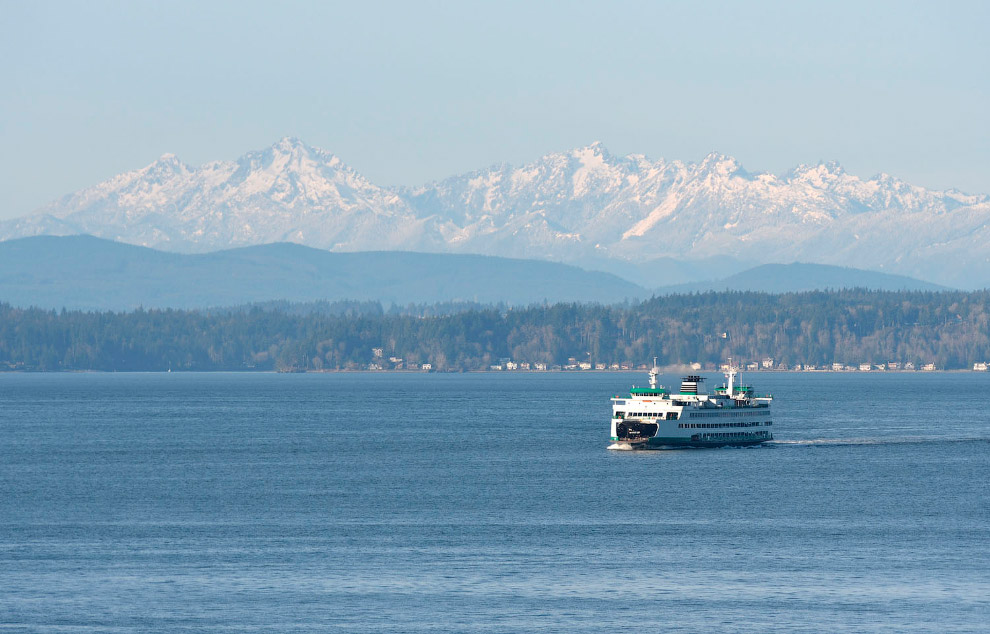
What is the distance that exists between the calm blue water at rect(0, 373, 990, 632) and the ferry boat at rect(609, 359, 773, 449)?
17.1ft

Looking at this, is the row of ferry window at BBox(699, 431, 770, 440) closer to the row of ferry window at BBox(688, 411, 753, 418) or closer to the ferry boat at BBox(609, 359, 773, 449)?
the ferry boat at BBox(609, 359, 773, 449)

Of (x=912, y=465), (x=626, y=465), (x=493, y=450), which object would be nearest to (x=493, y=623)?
(x=626, y=465)

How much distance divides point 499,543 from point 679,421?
2784 inches

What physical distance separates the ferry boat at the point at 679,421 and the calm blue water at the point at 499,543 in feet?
17.1

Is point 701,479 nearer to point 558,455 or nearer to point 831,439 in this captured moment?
point 558,455

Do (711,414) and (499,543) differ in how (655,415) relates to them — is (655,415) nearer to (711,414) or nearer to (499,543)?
(711,414)

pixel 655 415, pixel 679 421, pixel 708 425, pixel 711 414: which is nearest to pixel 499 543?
pixel 655 415

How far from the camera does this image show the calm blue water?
7912 centimetres

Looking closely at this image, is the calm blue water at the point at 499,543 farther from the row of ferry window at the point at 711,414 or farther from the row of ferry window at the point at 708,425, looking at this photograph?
the row of ferry window at the point at 711,414

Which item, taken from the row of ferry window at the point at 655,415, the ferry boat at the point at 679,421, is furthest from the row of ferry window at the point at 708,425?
the row of ferry window at the point at 655,415

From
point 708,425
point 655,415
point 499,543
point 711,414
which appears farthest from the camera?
point 711,414

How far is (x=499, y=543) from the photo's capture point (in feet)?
330

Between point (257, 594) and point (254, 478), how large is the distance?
199 ft

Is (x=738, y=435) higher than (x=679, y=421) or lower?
lower
